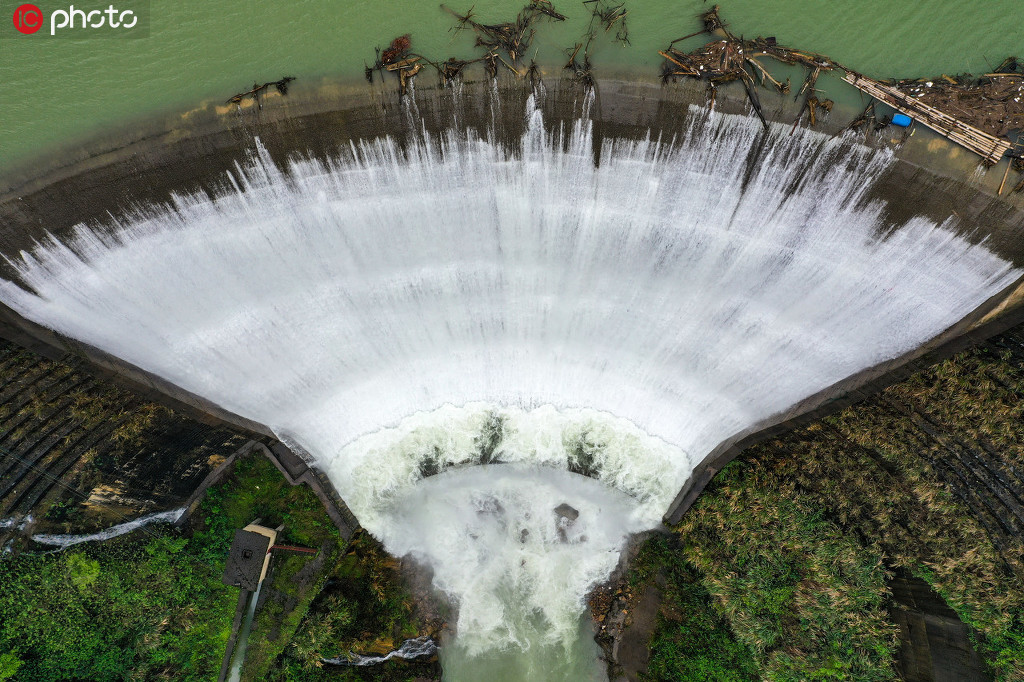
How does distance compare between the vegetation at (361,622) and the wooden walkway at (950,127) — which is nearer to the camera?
the wooden walkway at (950,127)

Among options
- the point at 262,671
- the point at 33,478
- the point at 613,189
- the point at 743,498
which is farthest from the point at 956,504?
the point at 33,478

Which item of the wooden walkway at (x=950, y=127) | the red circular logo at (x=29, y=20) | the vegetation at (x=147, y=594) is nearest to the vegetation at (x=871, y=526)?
the wooden walkway at (x=950, y=127)

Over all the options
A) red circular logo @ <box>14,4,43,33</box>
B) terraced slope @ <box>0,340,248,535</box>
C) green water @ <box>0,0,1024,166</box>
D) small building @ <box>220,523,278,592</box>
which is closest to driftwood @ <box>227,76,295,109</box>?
green water @ <box>0,0,1024,166</box>

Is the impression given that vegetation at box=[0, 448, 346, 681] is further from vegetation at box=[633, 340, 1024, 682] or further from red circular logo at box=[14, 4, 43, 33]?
red circular logo at box=[14, 4, 43, 33]

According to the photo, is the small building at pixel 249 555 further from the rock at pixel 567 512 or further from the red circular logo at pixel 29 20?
the red circular logo at pixel 29 20

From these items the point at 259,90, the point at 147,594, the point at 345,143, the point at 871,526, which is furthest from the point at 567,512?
the point at 259,90

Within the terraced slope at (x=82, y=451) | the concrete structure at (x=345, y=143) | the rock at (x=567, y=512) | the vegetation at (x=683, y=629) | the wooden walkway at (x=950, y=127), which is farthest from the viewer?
the rock at (x=567, y=512)
